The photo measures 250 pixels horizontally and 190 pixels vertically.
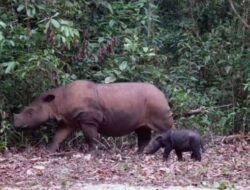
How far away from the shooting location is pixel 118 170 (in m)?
9.24

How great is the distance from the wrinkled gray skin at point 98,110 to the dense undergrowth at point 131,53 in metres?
0.46

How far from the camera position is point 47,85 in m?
12.2

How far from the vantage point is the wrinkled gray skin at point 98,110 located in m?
11.5

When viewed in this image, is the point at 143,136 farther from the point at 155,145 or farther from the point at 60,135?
the point at 60,135

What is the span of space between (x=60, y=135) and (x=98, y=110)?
0.72 meters

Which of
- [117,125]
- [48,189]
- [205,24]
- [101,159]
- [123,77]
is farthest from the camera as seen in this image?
[205,24]

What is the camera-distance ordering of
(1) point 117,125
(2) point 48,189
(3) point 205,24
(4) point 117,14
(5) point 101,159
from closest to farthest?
(2) point 48,189 → (5) point 101,159 → (1) point 117,125 → (4) point 117,14 → (3) point 205,24

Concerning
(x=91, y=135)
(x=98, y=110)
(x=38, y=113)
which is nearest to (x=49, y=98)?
(x=38, y=113)

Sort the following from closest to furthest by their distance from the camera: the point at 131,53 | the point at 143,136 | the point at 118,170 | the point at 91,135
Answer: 1. the point at 118,170
2. the point at 91,135
3. the point at 143,136
4. the point at 131,53

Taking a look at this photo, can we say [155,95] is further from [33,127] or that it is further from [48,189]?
[48,189]

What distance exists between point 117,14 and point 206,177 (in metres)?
5.89

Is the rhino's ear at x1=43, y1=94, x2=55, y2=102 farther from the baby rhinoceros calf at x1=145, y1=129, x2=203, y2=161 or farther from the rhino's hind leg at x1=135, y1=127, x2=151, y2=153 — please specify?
the baby rhinoceros calf at x1=145, y1=129, x2=203, y2=161

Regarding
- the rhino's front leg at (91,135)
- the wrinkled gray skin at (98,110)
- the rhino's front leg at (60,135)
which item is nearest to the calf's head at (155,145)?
the wrinkled gray skin at (98,110)

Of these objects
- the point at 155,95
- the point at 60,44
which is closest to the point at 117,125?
the point at 155,95
